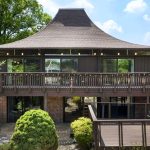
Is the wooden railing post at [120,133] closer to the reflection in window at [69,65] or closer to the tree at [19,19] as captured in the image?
the reflection in window at [69,65]

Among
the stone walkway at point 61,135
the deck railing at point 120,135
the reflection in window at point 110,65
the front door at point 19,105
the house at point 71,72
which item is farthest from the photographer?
the reflection in window at point 110,65

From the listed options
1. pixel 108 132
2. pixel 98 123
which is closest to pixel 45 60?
pixel 108 132

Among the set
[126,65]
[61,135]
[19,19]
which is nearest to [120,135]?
[61,135]

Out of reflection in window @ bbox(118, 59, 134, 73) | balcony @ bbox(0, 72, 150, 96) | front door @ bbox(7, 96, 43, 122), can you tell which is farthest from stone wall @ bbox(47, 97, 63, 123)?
reflection in window @ bbox(118, 59, 134, 73)

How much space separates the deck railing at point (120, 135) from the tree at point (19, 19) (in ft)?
90.1

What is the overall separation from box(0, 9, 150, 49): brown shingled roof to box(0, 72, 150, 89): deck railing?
2502 millimetres

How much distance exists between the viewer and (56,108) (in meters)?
25.1

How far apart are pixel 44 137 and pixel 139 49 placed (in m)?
12.4

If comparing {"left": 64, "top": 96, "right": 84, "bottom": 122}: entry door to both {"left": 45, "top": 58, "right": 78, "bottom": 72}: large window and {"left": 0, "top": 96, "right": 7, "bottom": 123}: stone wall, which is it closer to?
{"left": 45, "top": 58, "right": 78, "bottom": 72}: large window

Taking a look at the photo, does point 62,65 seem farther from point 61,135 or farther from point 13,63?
point 61,135

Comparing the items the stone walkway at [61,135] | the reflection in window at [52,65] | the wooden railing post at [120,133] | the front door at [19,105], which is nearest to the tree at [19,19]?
the reflection in window at [52,65]

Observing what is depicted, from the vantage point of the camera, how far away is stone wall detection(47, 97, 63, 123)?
82.0 ft

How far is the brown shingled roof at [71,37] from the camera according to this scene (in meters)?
25.3

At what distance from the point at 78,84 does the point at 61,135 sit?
11.6 ft
